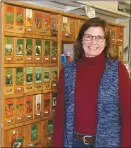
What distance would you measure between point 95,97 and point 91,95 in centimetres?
3

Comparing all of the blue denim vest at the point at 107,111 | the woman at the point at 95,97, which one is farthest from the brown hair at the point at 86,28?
the blue denim vest at the point at 107,111

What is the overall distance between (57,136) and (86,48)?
23.1 inches

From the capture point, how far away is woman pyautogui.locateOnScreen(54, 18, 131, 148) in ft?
5.23

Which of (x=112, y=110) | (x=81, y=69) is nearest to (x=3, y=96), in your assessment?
(x=81, y=69)

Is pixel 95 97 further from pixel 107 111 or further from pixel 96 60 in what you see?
pixel 96 60

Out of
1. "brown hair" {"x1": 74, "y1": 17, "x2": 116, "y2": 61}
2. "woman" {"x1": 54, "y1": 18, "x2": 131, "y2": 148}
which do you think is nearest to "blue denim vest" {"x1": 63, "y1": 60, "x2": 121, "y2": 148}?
"woman" {"x1": 54, "y1": 18, "x2": 131, "y2": 148}

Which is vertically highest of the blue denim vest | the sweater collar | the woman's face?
the woman's face

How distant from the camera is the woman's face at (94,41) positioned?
1651 mm

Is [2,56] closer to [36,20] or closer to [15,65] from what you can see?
[15,65]

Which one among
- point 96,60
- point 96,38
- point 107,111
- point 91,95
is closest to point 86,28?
point 96,38

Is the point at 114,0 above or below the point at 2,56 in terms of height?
above

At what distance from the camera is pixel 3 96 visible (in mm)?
2020

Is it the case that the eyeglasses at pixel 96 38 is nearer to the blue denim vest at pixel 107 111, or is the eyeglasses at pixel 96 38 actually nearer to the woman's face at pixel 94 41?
the woman's face at pixel 94 41

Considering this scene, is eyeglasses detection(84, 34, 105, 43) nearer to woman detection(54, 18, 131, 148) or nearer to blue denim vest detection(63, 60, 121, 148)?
woman detection(54, 18, 131, 148)
